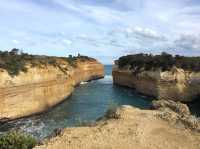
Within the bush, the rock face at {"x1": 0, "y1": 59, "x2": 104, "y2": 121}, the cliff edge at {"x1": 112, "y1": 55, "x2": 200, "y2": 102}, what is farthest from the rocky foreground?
the cliff edge at {"x1": 112, "y1": 55, "x2": 200, "y2": 102}

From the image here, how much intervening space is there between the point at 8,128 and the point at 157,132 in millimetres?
17502

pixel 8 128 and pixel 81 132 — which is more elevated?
pixel 81 132

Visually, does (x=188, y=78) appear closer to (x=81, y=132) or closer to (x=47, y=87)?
(x=47, y=87)

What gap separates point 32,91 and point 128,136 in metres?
24.4

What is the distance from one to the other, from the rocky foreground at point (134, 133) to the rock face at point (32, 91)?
655 inches

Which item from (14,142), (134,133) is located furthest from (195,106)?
(14,142)

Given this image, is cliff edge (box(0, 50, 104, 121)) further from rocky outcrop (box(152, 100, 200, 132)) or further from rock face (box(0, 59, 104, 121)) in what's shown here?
rocky outcrop (box(152, 100, 200, 132))

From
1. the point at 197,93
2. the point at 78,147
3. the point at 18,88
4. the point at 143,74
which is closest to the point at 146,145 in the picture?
the point at 78,147

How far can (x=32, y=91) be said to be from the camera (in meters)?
39.4

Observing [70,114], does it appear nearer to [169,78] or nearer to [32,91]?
[32,91]

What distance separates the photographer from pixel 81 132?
56.1 ft

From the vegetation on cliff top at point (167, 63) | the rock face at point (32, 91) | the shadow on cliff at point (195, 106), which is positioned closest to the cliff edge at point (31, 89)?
the rock face at point (32, 91)

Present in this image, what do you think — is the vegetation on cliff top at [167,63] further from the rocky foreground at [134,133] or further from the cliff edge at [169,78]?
the rocky foreground at [134,133]

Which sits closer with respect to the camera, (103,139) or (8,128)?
(103,139)
